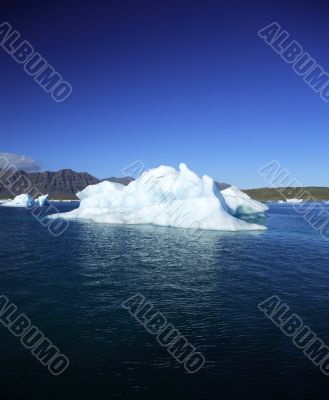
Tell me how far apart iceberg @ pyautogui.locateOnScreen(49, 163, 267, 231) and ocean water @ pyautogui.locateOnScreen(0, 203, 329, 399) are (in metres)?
14.6

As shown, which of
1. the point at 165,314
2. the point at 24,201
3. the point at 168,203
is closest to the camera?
the point at 165,314

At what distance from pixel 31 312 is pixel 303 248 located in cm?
3095

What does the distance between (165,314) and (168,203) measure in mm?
41681

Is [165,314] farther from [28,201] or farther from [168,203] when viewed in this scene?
[28,201]

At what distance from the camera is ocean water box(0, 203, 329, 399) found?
12930 millimetres

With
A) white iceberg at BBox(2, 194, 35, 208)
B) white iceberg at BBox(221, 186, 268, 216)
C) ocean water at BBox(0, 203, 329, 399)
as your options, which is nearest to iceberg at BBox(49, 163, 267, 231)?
white iceberg at BBox(221, 186, 268, 216)

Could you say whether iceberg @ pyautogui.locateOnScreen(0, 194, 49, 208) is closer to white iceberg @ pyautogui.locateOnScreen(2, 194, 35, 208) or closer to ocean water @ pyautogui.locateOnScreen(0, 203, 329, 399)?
white iceberg @ pyautogui.locateOnScreen(2, 194, 35, 208)

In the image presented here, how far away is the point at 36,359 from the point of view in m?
14.9

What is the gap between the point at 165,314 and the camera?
19.4 meters

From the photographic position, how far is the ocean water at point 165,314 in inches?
509

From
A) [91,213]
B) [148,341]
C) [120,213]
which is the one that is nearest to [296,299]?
[148,341]

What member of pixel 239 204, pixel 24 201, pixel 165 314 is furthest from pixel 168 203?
pixel 24 201

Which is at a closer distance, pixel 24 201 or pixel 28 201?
pixel 28 201

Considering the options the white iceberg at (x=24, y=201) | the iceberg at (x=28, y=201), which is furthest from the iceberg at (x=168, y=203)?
the white iceberg at (x=24, y=201)
